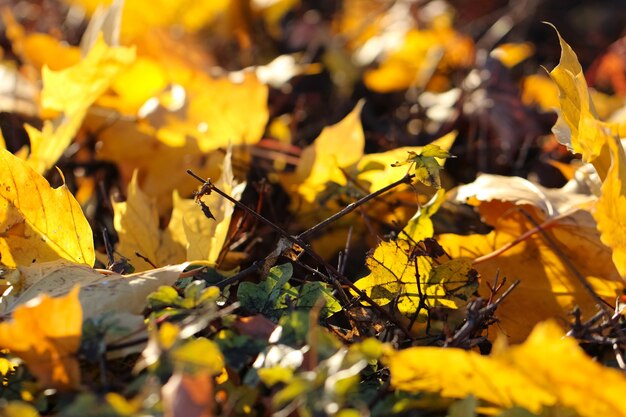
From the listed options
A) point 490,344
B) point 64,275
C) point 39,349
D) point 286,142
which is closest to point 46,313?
point 39,349

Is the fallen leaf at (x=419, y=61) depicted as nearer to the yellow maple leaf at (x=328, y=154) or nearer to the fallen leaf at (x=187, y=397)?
the yellow maple leaf at (x=328, y=154)

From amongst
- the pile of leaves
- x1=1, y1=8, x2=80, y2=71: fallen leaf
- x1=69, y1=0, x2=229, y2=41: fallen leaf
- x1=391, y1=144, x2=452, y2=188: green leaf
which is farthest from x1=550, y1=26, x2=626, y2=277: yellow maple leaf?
x1=69, y1=0, x2=229, y2=41: fallen leaf

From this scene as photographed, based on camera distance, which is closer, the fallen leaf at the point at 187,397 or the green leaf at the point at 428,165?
the fallen leaf at the point at 187,397

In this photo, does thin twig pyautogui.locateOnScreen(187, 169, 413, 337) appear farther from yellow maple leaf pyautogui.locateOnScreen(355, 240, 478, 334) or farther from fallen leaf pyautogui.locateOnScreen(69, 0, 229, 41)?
fallen leaf pyautogui.locateOnScreen(69, 0, 229, 41)

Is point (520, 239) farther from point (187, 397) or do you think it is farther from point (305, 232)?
point (187, 397)

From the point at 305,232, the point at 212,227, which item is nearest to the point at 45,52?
the point at 212,227

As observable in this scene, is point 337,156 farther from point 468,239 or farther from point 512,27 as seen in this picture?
point 512,27

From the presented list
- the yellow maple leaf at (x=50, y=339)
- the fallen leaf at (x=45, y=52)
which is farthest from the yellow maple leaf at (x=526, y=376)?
the fallen leaf at (x=45, y=52)
